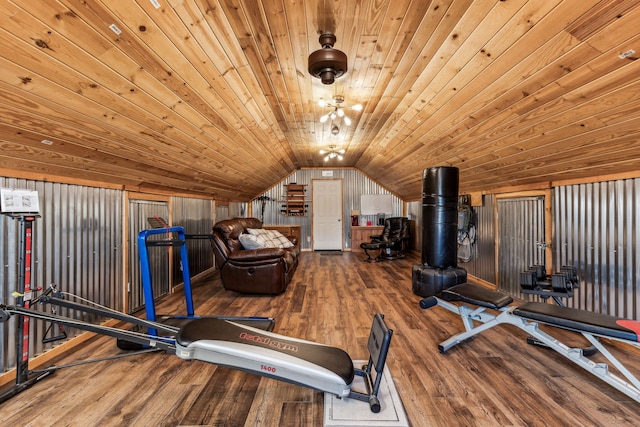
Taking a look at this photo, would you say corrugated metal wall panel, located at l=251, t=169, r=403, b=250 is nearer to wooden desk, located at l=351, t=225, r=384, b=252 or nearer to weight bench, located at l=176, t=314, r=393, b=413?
wooden desk, located at l=351, t=225, r=384, b=252

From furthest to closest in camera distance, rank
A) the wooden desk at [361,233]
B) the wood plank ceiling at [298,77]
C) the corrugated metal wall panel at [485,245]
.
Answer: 1. the wooden desk at [361,233]
2. the corrugated metal wall panel at [485,245]
3. the wood plank ceiling at [298,77]

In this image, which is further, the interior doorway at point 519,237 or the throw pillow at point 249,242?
the throw pillow at point 249,242

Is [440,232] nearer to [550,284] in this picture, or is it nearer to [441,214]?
[441,214]

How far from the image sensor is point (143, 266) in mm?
2361

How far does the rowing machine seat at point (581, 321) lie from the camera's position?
66.4 inches

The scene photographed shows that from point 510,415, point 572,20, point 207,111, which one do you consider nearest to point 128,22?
point 207,111

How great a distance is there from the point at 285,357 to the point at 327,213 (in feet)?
22.6

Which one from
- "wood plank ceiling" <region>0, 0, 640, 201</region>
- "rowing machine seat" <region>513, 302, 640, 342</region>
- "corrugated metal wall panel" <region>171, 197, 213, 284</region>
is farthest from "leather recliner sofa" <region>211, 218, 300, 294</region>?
"rowing machine seat" <region>513, 302, 640, 342</region>

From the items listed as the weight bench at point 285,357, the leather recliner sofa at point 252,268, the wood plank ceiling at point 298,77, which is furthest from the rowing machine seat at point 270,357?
the leather recliner sofa at point 252,268

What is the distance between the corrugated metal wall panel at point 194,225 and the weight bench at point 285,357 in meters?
2.88

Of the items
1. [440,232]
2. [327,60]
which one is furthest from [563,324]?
[327,60]

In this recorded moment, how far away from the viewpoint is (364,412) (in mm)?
1675

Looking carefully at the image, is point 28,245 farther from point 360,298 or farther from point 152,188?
point 360,298

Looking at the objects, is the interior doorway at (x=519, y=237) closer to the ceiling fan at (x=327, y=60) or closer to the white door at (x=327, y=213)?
the ceiling fan at (x=327, y=60)
